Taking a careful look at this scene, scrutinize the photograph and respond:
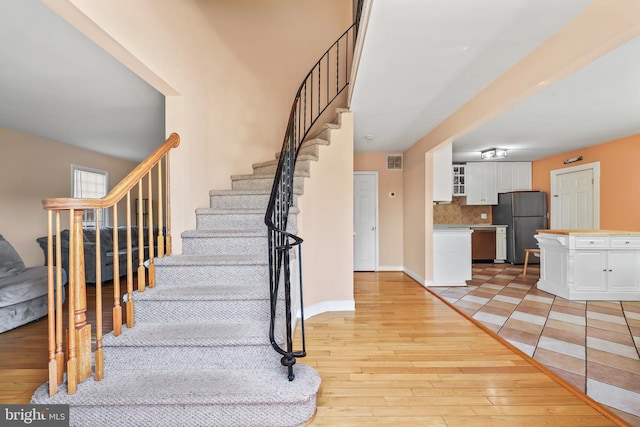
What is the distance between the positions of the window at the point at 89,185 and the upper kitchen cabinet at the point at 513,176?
344 inches

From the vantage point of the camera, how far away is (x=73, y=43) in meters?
2.33

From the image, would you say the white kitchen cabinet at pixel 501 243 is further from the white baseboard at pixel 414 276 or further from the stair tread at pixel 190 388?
the stair tread at pixel 190 388

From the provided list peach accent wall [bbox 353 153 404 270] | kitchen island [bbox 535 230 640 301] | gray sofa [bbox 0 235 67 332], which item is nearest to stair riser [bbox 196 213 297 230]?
gray sofa [bbox 0 235 67 332]

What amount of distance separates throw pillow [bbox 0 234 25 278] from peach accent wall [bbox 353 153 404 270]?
513 cm

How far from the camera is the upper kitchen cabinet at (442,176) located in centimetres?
464

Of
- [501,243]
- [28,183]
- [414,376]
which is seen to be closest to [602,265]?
[501,243]

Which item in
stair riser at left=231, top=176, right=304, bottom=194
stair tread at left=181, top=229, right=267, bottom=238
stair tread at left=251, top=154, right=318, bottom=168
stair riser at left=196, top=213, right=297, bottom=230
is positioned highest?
stair tread at left=251, top=154, right=318, bottom=168

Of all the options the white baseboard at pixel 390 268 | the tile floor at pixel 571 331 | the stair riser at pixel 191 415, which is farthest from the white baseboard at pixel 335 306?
the white baseboard at pixel 390 268

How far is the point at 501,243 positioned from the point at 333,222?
5.02 metres

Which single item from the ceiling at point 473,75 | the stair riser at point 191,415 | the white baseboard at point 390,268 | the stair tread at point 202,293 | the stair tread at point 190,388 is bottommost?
the white baseboard at point 390,268

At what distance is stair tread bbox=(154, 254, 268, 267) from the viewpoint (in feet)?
7.58

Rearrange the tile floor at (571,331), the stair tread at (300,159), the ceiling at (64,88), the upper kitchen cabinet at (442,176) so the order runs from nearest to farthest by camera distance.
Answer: the tile floor at (571,331), the ceiling at (64,88), the stair tread at (300,159), the upper kitchen cabinet at (442,176)

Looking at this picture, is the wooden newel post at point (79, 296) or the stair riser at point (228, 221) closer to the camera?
the wooden newel post at point (79, 296)

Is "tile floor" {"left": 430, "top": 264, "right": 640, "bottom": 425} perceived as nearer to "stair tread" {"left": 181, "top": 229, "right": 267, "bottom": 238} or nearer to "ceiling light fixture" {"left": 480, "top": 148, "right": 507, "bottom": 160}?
"ceiling light fixture" {"left": 480, "top": 148, "right": 507, "bottom": 160}
